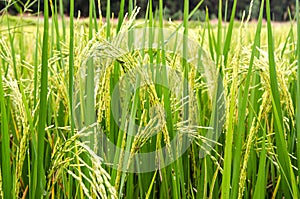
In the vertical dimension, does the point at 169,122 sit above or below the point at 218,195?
above

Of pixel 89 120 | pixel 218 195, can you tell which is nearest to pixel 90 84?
pixel 89 120

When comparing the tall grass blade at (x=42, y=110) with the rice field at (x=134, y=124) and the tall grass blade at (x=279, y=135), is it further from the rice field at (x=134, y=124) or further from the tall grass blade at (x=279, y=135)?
the tall grass blade at (x=279, y=135)

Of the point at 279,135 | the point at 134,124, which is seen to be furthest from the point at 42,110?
the point at 279,135

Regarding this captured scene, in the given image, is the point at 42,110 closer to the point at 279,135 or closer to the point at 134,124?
the point at 134,124

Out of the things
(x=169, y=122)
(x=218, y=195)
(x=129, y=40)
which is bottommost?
(x=218, y=195)

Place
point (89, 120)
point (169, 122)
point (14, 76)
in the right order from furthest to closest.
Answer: point (14, 76)
point (169, 122)
point (89, 120)

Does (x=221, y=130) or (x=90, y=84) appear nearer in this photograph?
(x=90, y=84)

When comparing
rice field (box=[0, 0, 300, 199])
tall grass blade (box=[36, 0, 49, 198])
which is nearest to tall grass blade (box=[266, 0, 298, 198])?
rice field (box=[0, 0, 300, 199])

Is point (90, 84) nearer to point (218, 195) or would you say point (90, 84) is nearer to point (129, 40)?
point (129, 40)

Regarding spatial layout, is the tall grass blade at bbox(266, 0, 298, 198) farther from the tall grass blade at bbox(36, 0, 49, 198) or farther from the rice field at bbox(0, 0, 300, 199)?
the tall grass blade at bbox(36, 0, 49, 198)

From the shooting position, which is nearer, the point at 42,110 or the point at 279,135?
the point at 42,110

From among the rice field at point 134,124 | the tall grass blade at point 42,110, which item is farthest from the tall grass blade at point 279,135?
the tall grass blade at point 42,110
